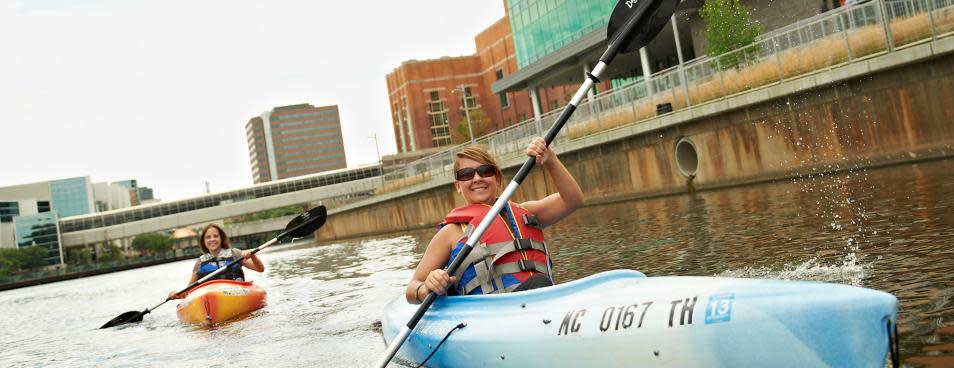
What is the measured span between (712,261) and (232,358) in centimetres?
450

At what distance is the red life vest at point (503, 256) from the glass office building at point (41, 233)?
108 metres

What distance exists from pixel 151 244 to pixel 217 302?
383 ft

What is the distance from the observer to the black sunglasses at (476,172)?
4.94 meters

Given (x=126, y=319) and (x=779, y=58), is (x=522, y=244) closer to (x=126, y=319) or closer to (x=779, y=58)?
(x=126, y=319)

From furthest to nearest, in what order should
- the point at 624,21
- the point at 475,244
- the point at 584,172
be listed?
the point at 584,172
the point at 624,21
the point at 475,244

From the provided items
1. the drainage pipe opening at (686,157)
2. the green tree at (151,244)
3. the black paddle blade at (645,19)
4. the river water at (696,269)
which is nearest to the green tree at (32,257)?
the green tree at (151,244)

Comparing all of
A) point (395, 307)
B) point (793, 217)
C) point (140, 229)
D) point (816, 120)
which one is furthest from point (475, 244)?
point (140, 229)

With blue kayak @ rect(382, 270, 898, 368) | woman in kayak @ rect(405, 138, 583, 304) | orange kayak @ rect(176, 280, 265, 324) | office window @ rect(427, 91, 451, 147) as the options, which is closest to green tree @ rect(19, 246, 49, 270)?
office window @ rect(427, 91, 451, 147)

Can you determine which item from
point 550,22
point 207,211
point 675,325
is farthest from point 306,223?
point 207,211

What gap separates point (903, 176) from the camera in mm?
12984

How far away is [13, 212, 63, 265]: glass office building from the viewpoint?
100375 millimetres

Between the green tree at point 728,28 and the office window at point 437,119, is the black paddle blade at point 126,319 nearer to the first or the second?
the green tree at point 728,28

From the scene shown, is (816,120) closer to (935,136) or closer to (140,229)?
(935,136)

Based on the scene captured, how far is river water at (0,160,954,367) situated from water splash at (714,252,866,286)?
0.06ft
